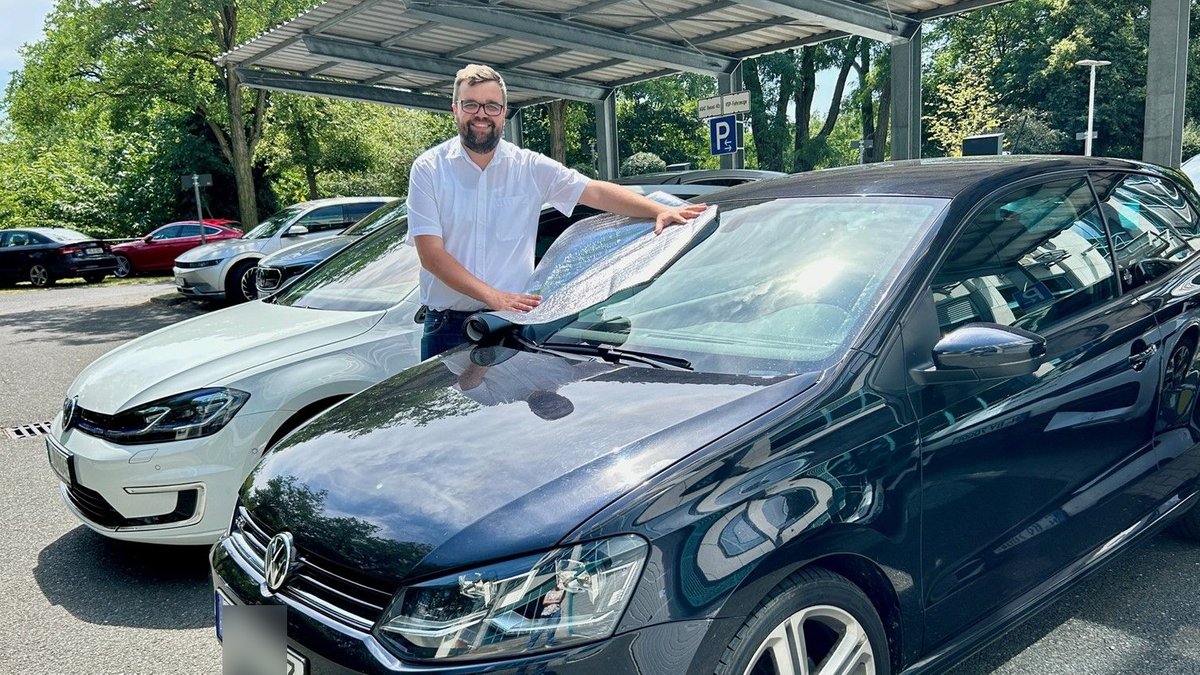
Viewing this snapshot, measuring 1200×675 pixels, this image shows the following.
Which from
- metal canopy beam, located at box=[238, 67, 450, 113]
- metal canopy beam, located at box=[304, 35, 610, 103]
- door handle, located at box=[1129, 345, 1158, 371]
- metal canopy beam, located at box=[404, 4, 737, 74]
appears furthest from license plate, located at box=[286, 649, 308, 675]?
metal canopy beam, located at box=[238, 67, 450, 113]

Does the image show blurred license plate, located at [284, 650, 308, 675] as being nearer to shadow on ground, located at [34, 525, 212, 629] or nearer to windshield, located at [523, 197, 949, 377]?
windshield, located at [523, 197, 949, 377]

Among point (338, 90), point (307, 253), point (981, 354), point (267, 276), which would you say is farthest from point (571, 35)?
point (981, 354)

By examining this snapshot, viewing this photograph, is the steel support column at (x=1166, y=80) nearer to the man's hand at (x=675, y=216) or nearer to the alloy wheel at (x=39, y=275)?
the man's hand at (x=675, y=216)

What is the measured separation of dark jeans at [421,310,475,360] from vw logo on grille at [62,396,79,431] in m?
1.51

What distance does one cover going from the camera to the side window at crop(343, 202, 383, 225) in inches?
603

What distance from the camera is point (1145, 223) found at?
3.25m

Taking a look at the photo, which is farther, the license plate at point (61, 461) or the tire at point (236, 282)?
the tire at point (236, 282)

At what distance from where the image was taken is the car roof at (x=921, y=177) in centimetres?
270

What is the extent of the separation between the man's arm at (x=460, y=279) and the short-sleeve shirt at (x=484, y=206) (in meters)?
0.05

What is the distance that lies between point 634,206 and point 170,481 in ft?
6.82

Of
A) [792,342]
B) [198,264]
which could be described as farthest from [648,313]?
[198,264]

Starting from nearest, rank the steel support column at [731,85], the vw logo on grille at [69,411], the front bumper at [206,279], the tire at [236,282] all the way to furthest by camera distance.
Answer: the vw logo on grille at [69,411]
the steel support column at [731,85]
the front bumper at [206,279]
the tire at [236,282]

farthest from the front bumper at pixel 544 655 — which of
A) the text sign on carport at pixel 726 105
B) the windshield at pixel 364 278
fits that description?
the text sign on carport at pixel 726 105

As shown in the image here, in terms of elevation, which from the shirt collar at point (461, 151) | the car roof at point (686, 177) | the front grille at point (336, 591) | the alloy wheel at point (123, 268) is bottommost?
the alloy wheel at point (123, 268)
